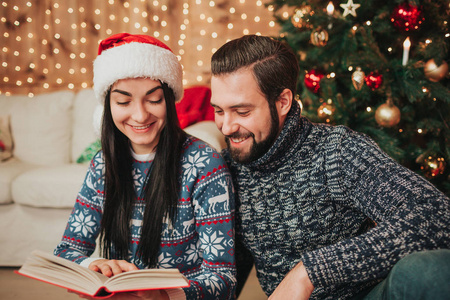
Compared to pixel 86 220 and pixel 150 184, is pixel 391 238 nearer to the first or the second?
pixel 150 184

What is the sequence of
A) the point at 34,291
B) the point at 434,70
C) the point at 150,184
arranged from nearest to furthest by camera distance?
the point at 150,184, the point at 434,70, the point at 34,291

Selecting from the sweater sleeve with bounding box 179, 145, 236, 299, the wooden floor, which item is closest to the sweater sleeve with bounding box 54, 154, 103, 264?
the sweater sleeve with bounding box 179, 145, 236, 299

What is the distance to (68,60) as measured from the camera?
358cm

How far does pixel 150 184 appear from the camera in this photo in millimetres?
1189

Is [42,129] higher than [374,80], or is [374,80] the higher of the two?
[374,80]

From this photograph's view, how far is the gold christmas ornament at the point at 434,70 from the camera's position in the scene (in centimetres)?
174

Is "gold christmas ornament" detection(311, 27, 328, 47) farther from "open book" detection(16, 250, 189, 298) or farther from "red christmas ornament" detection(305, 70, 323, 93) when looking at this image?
"open book" detection(16, 250, 189, 298)

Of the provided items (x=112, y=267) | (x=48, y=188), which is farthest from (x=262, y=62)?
(x=48, y=188)

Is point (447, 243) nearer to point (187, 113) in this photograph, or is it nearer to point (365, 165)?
point (365, 165)

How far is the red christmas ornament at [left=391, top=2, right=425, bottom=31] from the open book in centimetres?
164

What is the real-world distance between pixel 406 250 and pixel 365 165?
240 mm

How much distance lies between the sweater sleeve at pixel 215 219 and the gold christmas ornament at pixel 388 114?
0.97 m

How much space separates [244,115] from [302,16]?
108cm

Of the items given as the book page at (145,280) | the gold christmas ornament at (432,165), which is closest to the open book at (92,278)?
the book page at (145,280)
